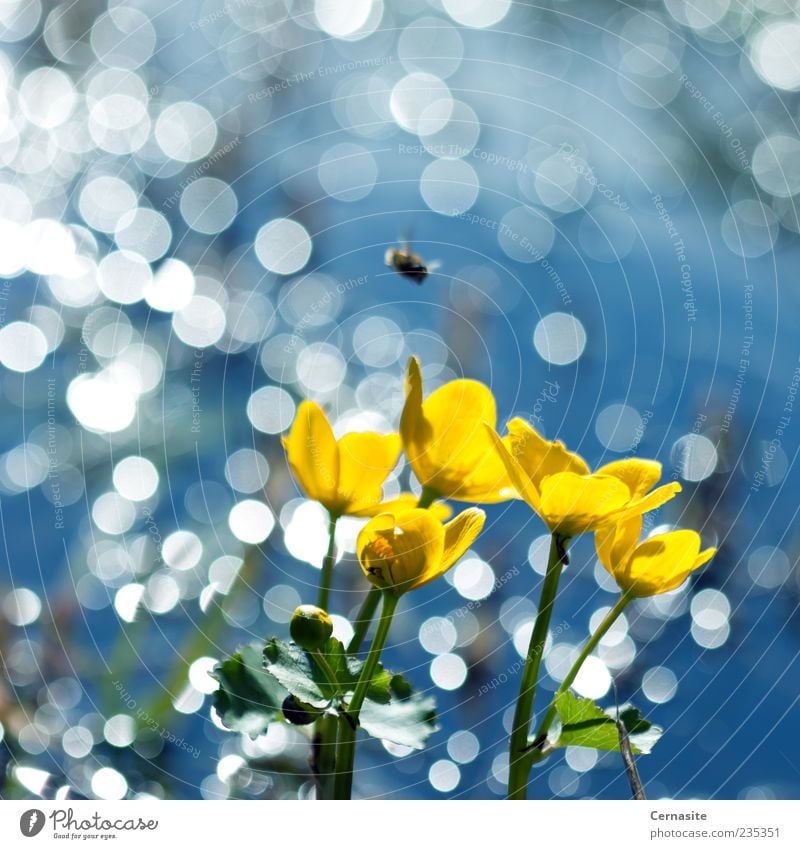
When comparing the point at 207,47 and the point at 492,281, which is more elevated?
the point at 207,47

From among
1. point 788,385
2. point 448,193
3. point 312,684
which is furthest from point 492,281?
point 312,684

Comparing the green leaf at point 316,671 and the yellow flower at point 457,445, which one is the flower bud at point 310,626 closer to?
the green leaf at point 316,671

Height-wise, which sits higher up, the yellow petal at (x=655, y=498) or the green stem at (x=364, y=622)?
the yellow petal at (x=655, y=498)

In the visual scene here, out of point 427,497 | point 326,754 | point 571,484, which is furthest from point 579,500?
point 326,754

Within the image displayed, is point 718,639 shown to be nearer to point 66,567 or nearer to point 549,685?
point 549,685

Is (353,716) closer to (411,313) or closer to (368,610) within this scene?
(368,610)
